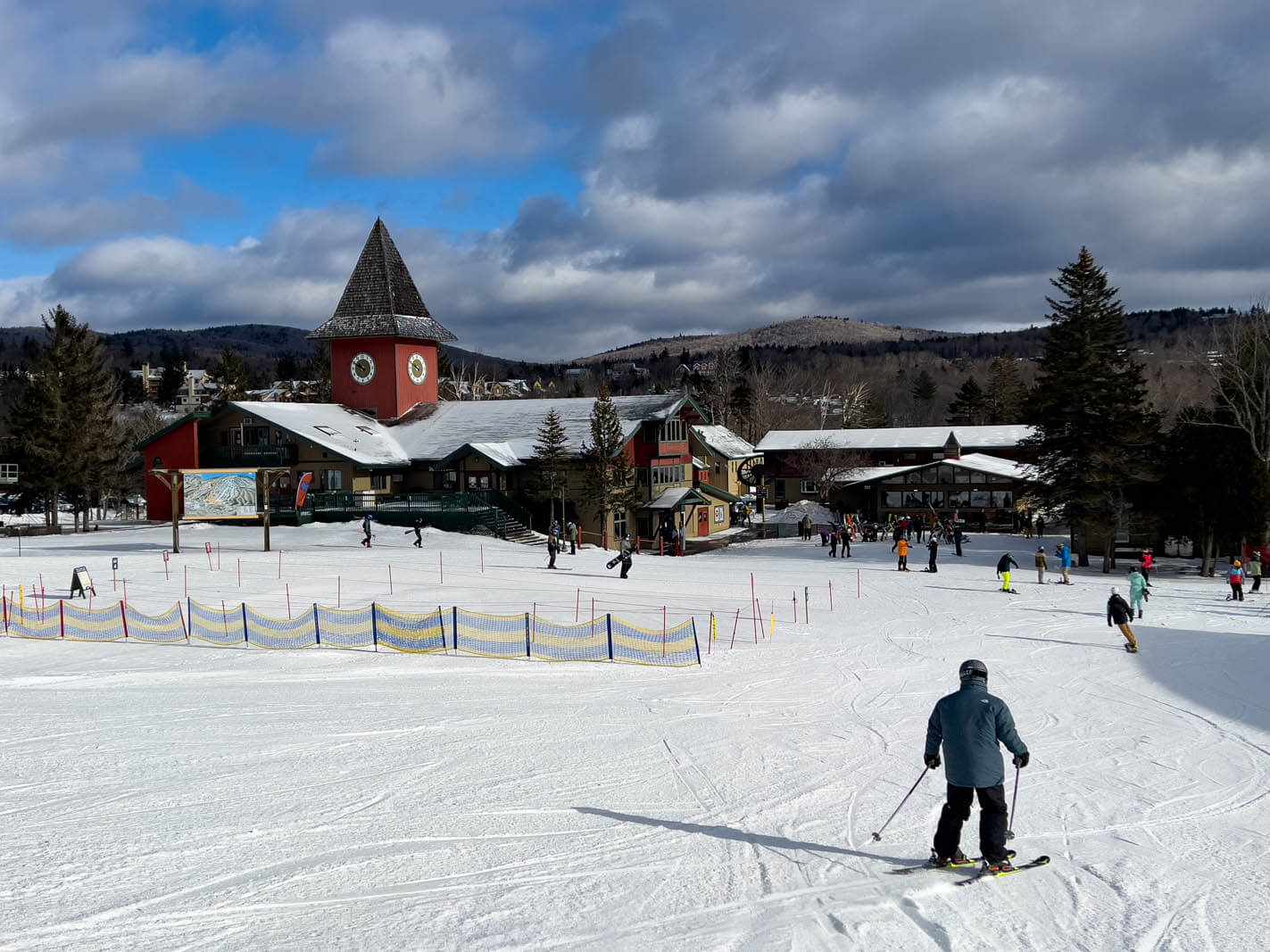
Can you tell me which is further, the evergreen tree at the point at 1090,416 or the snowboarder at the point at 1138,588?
A: the evergreen tree at the point at 1090,416

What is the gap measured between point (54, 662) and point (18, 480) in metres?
37.7

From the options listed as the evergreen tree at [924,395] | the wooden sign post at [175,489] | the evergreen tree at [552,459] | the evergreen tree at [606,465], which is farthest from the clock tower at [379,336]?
the evergreen tree at [924,395]

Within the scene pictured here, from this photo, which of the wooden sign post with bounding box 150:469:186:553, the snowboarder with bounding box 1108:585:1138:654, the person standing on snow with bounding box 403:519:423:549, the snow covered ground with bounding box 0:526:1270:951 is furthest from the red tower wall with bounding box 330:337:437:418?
the snowboarder with bounding box 1108:585:1138:654

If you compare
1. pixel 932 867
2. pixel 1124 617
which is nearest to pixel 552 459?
pixel 1124 617

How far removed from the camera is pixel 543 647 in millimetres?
20078

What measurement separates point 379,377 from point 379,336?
7.23 ft

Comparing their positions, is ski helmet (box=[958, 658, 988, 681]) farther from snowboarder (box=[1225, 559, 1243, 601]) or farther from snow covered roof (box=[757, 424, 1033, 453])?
snow covered roof (box=[757, 424, 1033, 453])

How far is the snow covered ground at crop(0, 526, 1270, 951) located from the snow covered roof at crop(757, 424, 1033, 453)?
180 feet

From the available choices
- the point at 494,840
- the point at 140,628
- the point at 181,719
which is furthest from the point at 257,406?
the point at 494,840

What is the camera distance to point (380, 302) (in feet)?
178

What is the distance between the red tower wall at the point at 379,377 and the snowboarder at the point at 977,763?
160 ft

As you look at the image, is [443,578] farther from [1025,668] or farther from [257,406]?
[257,406]

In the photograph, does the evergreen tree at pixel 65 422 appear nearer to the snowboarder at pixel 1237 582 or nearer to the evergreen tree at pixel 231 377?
the evergreen tree at pixel 231 377

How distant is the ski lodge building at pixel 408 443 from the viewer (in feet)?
151
